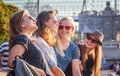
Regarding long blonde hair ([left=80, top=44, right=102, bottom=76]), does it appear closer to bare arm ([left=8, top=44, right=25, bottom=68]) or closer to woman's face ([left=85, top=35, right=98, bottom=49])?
woman's face ([left=85, top=35, right=98, bottom=49])

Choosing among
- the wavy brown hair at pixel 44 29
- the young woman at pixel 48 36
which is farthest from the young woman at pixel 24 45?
the wavy brown hair at pixel 44 29

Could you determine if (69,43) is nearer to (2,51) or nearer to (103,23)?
(2,51)

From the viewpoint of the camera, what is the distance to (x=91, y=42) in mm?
6867

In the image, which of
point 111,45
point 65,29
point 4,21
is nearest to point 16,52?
Answer: point 65,29

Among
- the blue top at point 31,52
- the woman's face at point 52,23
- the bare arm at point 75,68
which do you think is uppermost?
the woman's face at point 52,23

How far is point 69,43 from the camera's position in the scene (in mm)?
6242

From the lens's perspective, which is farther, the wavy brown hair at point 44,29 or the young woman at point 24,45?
the wavy brown hair at point 44,29

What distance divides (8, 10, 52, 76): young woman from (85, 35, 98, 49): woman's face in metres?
1.75

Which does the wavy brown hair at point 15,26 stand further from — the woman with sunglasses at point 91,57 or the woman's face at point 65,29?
the woman with sunglasses at point 91,57

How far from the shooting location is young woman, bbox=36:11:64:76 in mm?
5406

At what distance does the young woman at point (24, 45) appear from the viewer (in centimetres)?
485

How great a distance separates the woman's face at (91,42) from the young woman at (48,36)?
1.12 metres

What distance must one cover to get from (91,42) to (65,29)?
656 mm

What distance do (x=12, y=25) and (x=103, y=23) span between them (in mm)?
63849
